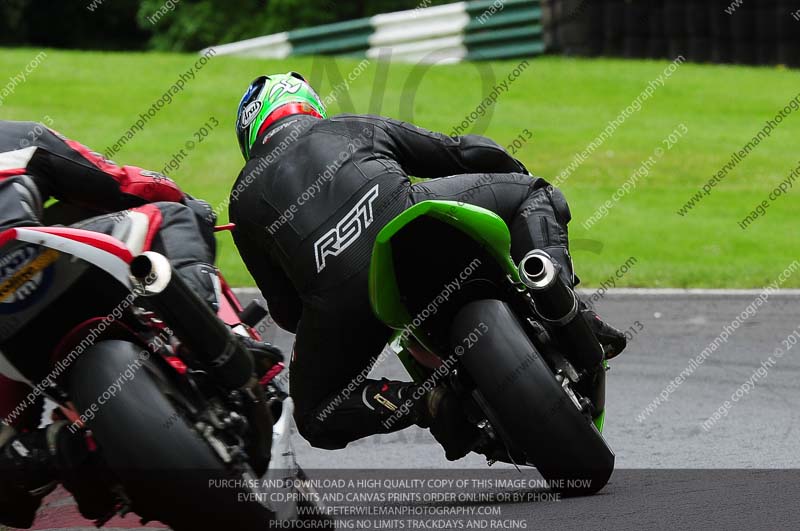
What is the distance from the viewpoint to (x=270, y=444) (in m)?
3.68

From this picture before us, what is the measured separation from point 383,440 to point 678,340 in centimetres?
235

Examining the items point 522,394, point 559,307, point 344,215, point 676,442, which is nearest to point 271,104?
point 344,215

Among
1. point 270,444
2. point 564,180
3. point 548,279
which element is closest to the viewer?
point 270,444

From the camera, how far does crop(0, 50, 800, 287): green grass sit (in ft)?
33.7

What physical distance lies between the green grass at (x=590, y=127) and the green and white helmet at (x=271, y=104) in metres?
4.55

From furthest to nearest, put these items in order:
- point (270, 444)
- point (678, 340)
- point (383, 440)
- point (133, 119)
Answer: point (133, 119) < point (678, 340) < point (383, 440) < point (270, 444)

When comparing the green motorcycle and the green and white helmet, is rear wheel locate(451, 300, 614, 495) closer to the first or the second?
the green motorcycle

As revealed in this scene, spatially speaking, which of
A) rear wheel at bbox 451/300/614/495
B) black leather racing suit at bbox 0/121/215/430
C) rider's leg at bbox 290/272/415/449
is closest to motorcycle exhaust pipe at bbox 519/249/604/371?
rear wheel at bbox 451/300/614/495

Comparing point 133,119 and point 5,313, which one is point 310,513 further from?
point 133,119

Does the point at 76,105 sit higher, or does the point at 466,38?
the point at 76,105

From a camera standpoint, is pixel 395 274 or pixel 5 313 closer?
pixel 5 313

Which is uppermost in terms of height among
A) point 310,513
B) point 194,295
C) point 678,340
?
point 194,295

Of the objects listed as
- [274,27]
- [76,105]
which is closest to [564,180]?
[76,105]

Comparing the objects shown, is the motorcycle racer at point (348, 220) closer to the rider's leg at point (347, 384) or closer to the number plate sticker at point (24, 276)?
the rider's leg at point (347, 384)
